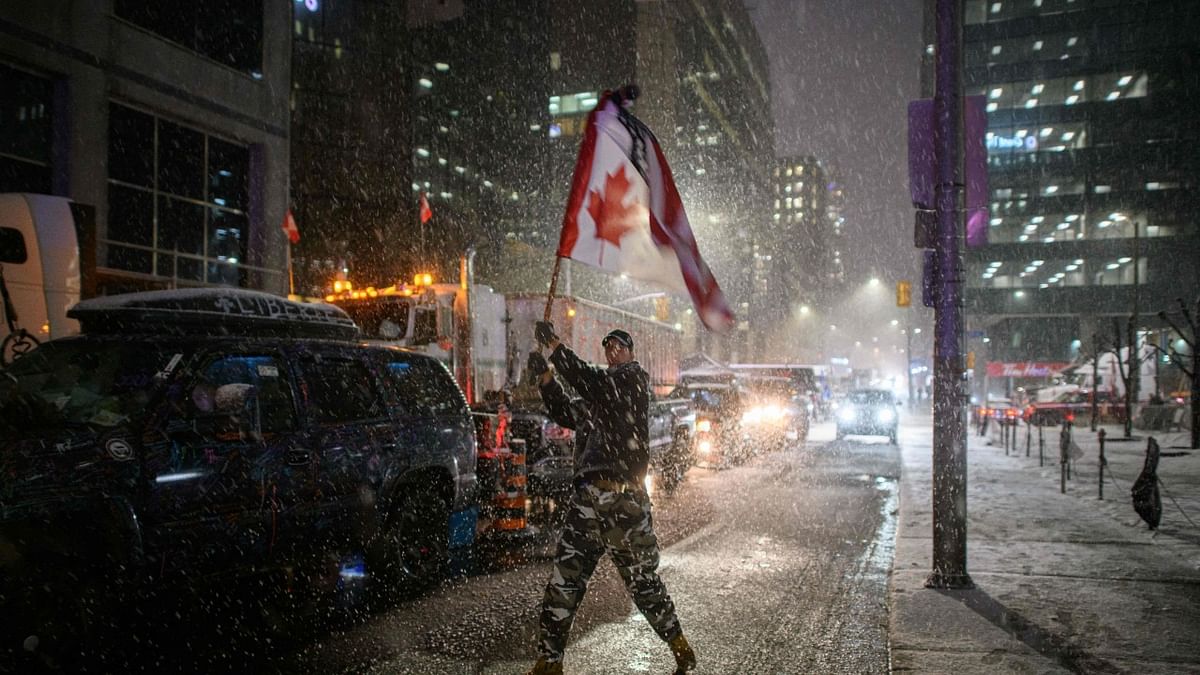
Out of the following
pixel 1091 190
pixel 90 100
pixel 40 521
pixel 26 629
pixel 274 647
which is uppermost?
pixel 1091 190

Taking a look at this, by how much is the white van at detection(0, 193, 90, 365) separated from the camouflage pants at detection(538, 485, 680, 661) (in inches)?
325

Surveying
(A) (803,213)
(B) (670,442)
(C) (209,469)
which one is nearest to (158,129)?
(B) (670,442)

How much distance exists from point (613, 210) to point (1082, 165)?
220 ft

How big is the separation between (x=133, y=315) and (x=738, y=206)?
386 ft

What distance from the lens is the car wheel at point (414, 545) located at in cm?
645

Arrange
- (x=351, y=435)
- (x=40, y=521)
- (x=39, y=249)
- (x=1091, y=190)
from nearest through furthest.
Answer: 1. (x=40, y=521)
2. (x=351, y=435)
3. (x=39, y=249)
4. (x=1091, y=190)

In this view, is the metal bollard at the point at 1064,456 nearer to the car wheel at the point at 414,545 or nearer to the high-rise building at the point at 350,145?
the car wheel at the point at 414,545

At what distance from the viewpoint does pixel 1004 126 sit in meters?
63.7

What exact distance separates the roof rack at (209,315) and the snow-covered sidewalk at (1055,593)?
5908 mm

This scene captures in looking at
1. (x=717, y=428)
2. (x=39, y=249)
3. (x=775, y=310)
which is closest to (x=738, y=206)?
(x=775, y=310)

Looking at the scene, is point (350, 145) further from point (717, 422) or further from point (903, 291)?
point (717, 422)

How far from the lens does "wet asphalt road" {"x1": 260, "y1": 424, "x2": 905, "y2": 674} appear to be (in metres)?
5.07

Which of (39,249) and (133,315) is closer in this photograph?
(133,315)

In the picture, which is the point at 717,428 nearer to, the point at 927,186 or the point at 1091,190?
the point at 927,186
